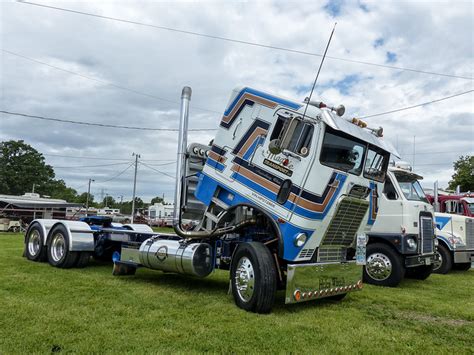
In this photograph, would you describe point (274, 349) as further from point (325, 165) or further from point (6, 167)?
point (6, 167)

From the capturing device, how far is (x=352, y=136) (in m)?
6.71

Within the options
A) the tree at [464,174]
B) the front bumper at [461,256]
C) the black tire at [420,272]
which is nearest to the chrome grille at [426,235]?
the black tire at [420,272]

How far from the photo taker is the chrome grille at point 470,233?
1271cm

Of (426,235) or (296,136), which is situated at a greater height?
(296,136)

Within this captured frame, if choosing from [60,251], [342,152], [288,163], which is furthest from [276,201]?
[60,251]

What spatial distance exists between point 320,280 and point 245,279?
45.3 inches

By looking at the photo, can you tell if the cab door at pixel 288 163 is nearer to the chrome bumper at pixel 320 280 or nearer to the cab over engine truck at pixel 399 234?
the chrome bumper at pixel 320 280

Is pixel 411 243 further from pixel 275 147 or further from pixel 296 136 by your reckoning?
pixel 275 147

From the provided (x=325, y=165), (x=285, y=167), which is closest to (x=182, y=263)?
(x=285, y=167)

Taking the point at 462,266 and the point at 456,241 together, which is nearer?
the point at 456,241

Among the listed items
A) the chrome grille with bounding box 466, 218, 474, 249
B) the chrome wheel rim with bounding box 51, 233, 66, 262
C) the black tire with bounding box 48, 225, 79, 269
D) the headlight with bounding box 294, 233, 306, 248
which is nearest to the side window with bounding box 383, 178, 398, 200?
the chrome grille with bounding box 466, 218, 474, 249

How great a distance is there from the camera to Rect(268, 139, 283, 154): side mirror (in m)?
6.19

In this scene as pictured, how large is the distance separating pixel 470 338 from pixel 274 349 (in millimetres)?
2699

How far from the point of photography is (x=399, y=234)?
955cm
